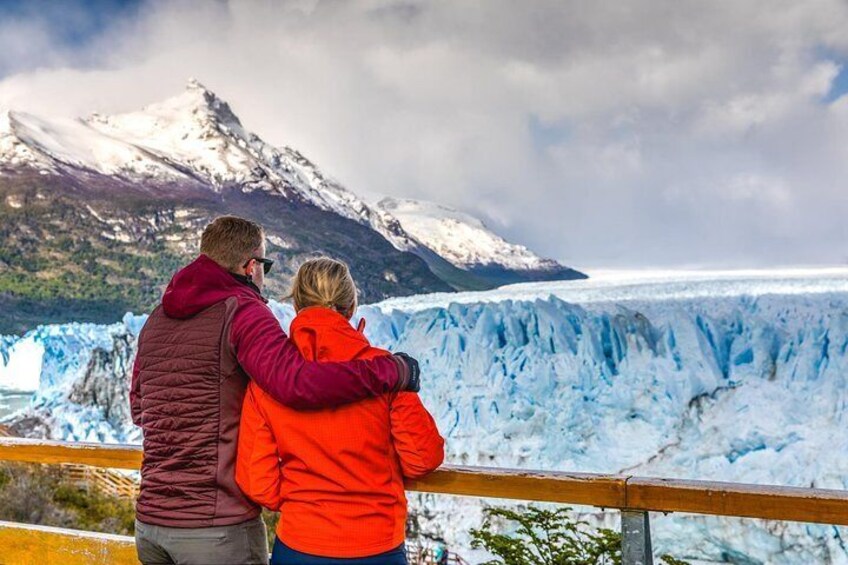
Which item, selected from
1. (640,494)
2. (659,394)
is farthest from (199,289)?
(659,394)

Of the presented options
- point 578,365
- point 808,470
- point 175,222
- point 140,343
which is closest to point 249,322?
point 140,343

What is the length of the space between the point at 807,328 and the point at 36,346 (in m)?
16.4

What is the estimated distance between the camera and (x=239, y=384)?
1377mm

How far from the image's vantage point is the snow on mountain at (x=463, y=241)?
68000 millimetres

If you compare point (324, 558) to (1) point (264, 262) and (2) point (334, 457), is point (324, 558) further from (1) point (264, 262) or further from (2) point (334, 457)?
(1) point (264, 262)

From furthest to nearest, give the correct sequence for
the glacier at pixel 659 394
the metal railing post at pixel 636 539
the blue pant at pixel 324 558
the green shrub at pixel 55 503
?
the green shrub at pixel 55 503, the glacier at pixel 659 394, the metal railing post at pixel 636 539, the blue pant at pixel 324 558

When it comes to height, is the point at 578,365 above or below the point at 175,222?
below

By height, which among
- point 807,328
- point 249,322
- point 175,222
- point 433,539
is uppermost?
point 175,222

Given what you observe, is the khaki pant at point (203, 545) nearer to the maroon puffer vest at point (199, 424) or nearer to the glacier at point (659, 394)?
the maroon puffer vest at point (199, 424)

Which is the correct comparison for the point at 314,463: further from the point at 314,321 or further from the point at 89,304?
the point at 89,304

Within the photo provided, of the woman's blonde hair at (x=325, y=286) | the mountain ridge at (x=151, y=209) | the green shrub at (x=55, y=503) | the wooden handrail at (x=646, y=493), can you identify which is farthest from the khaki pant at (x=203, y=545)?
the mountain ridge at (x=151, y=209)

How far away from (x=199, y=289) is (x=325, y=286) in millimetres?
230

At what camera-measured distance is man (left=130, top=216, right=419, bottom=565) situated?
1349 millimetres

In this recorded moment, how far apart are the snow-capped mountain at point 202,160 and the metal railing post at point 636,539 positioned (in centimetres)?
5291
